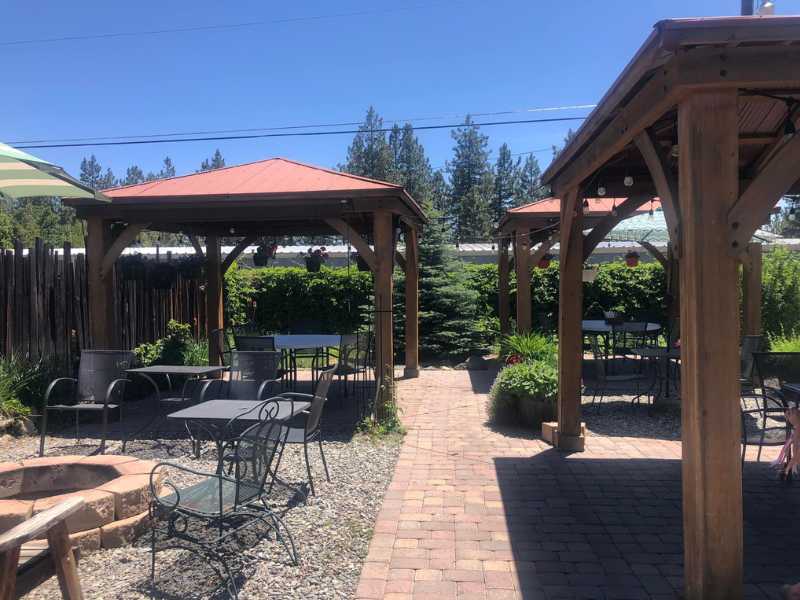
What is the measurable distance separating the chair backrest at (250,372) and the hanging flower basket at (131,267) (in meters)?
3.95

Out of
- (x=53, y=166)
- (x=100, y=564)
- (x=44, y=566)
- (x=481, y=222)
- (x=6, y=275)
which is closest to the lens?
(x=44, y=566)

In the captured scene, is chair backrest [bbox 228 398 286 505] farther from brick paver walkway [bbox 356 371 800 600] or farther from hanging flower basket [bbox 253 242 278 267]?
hanging flower basket [bbox 253 242 278 267]

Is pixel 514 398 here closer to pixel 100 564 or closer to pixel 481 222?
pixel 100 564

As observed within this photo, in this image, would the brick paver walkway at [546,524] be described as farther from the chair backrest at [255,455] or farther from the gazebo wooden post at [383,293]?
the gazebo wooden post at [383,293]

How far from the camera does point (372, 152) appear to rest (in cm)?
3944

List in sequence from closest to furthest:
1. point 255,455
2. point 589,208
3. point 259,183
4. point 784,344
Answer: point 255,455, point 259,183, point 589,208, point 784,344

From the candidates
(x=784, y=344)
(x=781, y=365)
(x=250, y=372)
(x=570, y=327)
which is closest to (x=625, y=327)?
(x=784, y=344)

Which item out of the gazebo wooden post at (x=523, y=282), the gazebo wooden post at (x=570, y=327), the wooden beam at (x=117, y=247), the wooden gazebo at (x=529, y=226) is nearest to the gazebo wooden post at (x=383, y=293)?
the gazebo wooden post at (x=570, y=327)

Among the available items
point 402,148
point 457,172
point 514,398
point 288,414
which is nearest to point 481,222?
point 457,172

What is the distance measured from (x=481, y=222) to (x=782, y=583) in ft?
107

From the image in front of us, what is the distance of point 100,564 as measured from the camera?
344 cm

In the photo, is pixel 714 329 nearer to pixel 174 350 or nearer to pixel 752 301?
pixel 752 301

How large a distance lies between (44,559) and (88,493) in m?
1.03

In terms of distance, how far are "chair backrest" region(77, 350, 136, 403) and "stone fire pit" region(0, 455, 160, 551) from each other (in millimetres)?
1910
